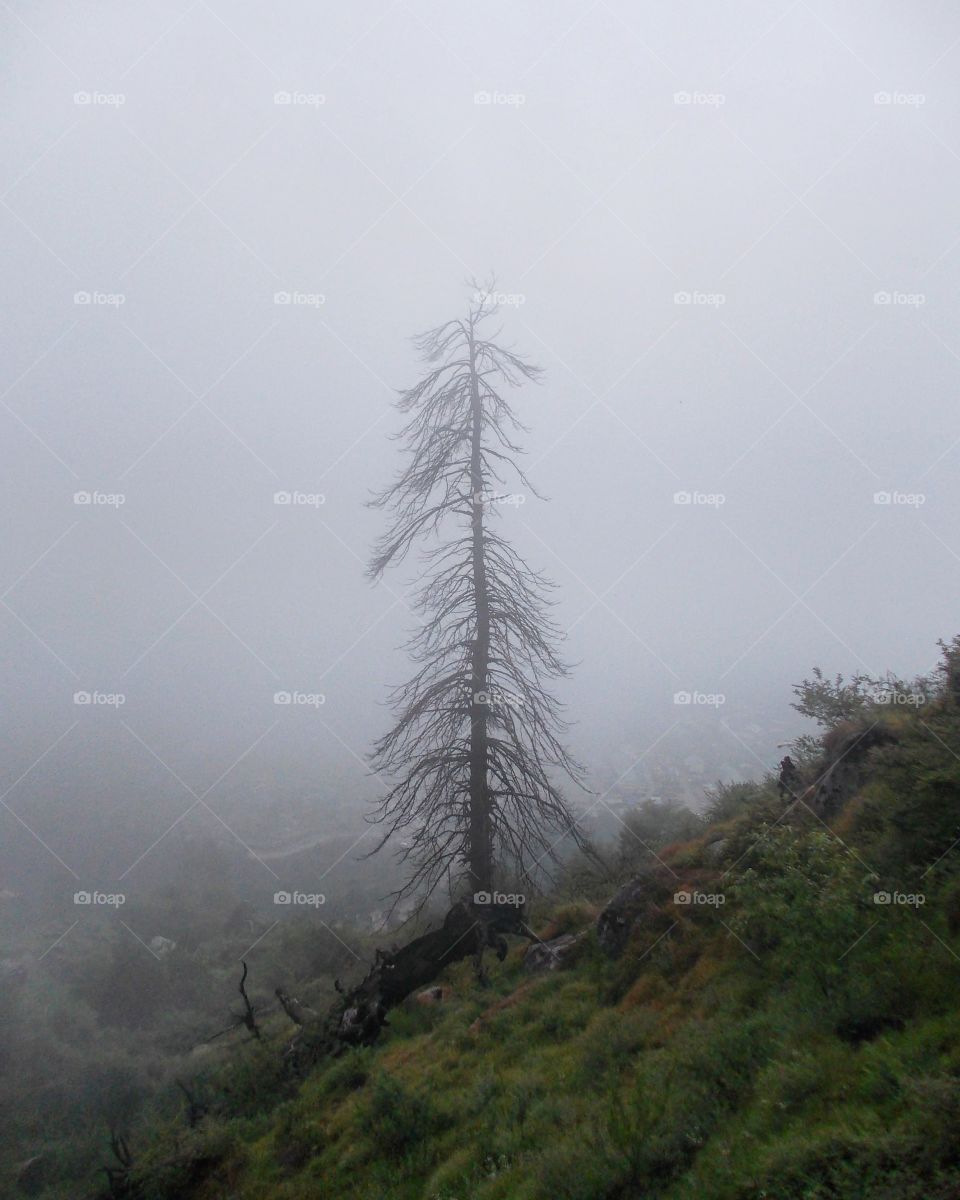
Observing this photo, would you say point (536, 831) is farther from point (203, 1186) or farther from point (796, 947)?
point (203, 1186)

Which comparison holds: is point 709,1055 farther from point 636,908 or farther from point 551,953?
point 551,953

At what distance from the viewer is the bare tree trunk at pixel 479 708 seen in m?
10.2

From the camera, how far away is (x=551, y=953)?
9711mm

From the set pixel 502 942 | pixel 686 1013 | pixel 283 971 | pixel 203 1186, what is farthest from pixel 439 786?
pixel 283 971

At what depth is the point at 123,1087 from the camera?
10914 millimetres

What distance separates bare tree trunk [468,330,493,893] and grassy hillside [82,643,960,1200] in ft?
6.48

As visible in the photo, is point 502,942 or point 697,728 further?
point 697,728

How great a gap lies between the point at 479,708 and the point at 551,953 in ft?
14.3

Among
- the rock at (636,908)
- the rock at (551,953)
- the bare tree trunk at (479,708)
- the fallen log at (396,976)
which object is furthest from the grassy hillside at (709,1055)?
the bare tree trunk at (479,708)

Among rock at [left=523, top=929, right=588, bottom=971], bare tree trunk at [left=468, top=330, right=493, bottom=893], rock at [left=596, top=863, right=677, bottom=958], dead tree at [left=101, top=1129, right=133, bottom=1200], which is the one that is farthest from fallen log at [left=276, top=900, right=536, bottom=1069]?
dead tree at [left=101, top=1129, right=133, bottom=1200]

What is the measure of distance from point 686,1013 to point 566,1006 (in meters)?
1.96

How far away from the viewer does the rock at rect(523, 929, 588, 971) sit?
9.40 metres

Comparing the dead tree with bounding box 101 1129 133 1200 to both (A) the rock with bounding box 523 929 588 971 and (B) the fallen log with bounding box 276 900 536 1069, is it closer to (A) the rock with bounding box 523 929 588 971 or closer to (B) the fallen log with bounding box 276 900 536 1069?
(B) the fallen log with bounding box 276 900 536 1069

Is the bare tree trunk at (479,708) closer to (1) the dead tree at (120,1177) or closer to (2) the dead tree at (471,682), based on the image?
(2) the dead tree at (471,682)
